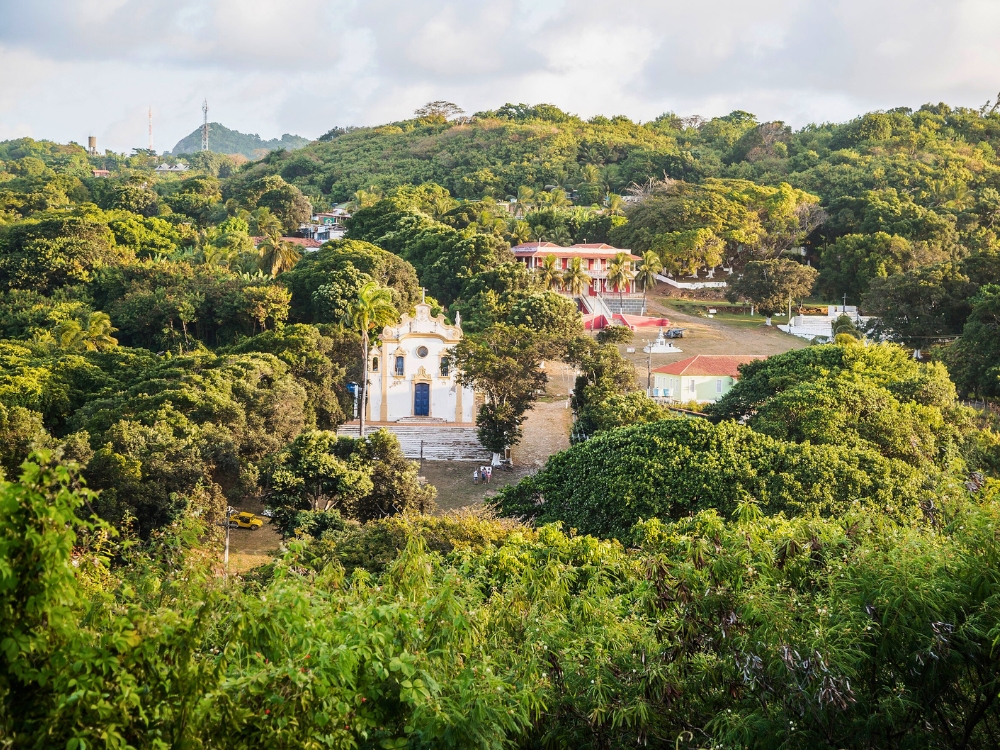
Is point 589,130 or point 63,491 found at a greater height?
point 589,130

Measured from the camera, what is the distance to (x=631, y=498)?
19.1m

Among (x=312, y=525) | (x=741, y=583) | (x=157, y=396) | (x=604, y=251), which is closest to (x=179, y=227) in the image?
(x=604, y=251)

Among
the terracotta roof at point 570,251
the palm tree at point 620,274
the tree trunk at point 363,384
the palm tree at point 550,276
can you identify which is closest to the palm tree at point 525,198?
the terracotta roof at point 570,251

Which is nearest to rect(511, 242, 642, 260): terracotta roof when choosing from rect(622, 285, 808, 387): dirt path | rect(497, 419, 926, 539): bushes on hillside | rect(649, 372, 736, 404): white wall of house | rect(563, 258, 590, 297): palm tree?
rect(563, 258, 590, 297): palm tree

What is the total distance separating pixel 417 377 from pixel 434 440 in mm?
2613

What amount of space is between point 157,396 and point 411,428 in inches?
378

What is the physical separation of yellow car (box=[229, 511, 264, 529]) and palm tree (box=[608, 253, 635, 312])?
95.7 feet

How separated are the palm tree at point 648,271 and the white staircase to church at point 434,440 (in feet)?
63.3

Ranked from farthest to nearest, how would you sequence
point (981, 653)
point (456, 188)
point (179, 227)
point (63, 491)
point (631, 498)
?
point (456, 188), point (179, 227), point (631, 498), point (981, 653), point (63, 491)

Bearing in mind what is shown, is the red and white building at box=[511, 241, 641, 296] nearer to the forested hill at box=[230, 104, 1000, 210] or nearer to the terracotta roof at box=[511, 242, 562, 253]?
the terracotta roof at box=[511, 242, 562, 253]

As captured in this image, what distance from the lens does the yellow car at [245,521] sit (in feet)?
78.6

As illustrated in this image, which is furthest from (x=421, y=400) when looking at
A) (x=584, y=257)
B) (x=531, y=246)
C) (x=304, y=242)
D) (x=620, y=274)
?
(x=304, y=242)

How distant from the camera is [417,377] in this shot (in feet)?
113

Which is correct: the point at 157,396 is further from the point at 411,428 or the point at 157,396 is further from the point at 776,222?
the point at 776,222
